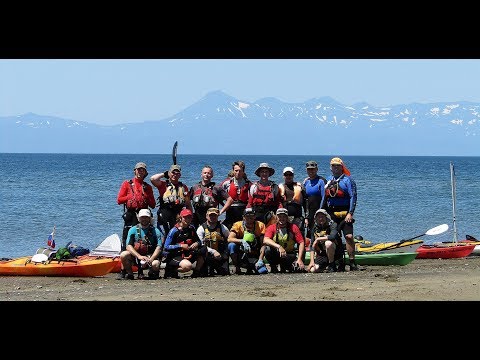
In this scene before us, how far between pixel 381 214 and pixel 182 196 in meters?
21.3

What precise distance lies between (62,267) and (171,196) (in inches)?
95.4

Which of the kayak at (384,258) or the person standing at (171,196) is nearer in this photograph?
the person standing at (171,196)

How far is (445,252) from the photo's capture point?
1539 centimetres

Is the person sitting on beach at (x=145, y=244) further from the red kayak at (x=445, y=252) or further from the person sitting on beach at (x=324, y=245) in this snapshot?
the red kayak at (x=445, y=252)

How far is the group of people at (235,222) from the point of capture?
11289 millimetres

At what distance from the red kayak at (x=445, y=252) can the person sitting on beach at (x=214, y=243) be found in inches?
187

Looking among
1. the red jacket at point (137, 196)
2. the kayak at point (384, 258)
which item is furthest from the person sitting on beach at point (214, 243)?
the kayak at point (384, 258)

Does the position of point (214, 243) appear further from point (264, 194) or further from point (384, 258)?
point (384, 258)

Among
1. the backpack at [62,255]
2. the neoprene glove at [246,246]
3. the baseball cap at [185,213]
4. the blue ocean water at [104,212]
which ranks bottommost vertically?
the blue ocean water at [104,212]

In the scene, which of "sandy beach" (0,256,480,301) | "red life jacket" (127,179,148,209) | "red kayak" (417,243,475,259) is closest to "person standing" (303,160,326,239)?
"sandy beach" (0,256,480,301)

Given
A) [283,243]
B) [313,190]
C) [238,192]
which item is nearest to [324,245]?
[283,243]
